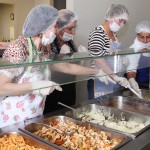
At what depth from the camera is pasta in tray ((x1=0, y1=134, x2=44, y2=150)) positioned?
948mm

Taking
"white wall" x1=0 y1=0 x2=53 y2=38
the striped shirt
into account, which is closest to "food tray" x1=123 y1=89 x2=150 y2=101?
the striped shirt

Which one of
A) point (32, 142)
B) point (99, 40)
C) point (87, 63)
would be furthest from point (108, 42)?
point (32, 142)

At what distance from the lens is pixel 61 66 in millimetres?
1093

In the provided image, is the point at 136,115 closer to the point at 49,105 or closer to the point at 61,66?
the point at 61,66

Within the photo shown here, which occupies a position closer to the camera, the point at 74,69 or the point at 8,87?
the point at 8,87

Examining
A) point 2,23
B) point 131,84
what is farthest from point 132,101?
point 2,23

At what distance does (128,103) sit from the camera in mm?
1532

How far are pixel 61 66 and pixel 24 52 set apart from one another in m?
0.19

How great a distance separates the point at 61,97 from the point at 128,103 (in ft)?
2.30

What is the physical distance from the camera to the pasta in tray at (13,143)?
95 cm

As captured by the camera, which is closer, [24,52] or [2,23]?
[24,52]

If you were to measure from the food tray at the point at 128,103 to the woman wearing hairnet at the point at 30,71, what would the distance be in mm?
336

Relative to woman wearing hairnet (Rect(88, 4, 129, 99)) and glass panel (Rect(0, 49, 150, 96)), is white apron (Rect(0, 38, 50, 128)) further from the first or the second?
woman wearing hairnet (Rect(88, 4, 129, 99))

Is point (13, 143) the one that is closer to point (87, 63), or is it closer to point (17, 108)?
point (17, 108)
